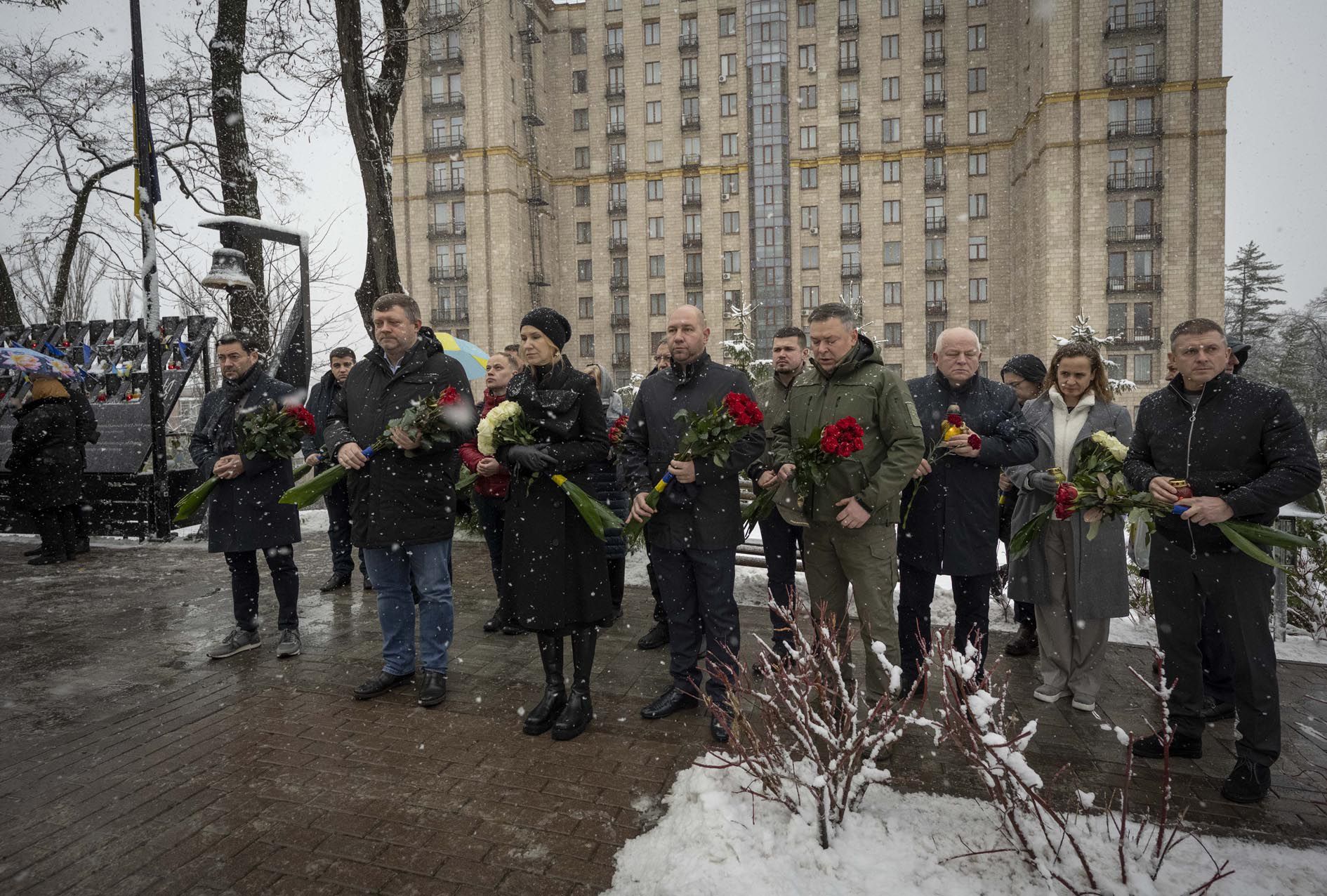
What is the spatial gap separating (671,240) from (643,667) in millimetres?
47562

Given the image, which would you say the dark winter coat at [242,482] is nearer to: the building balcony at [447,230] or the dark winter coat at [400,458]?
the dark winter coat at [400,458]

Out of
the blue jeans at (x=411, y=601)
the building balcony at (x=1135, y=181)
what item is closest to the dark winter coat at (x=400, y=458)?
the blue jeans at (x=411, y=601)

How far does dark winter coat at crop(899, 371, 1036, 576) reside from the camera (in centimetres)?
432

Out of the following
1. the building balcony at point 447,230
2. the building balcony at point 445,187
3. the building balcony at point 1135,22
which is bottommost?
the building balcony at point 447,230

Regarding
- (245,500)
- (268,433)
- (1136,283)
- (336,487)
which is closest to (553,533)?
(268,433)

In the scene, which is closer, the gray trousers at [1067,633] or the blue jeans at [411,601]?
the gray trousers at [1067,633]

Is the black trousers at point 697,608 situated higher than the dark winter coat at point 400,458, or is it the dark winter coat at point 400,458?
the dark winter coat at point 400,458

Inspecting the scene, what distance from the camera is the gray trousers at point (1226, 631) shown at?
11.1 feet

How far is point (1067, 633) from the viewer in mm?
4527

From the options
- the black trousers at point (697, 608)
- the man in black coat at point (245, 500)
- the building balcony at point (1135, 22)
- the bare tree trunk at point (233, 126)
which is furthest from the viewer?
the building balcony at point (1135, 22)

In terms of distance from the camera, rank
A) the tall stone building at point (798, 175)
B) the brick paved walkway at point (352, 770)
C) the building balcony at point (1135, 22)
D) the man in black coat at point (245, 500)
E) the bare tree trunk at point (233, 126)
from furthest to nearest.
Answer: the tall stone building at point (798, 175) < the building balcony at point (1135, 22) < the bare tree trunk at point (233, 126) < the man in black coat at point (245, 500) < the brick paved walkway at point (352, 770)

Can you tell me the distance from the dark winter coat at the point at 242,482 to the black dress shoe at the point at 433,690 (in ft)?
5.15

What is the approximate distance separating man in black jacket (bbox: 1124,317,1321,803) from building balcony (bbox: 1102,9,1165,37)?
4853 centimetres

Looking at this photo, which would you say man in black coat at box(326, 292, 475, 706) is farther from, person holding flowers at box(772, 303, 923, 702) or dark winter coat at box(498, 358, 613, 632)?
person holding flowers at box(772, 303, 923, 702)
